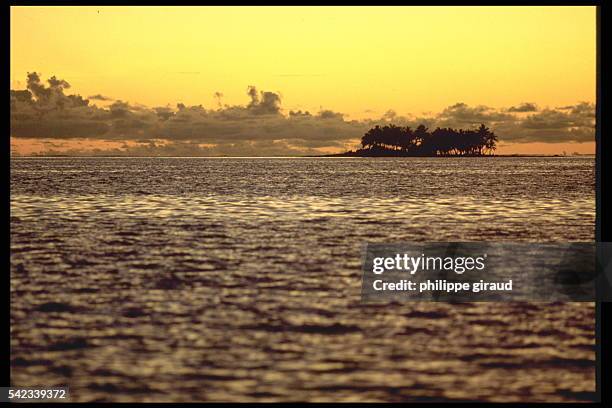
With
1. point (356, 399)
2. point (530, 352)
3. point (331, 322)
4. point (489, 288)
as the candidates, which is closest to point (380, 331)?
point (331, 322)

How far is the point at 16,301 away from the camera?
77.7 feet

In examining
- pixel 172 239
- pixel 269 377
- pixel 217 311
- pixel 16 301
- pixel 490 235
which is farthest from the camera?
pixel 490 235

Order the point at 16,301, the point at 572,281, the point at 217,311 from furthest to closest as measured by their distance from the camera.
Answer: the point at 572,281 < the point at 16,301 < the point at 217,311

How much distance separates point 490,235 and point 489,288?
60.1ft

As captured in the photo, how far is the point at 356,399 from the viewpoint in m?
15.1

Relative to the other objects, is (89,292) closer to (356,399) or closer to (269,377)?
(269,377)

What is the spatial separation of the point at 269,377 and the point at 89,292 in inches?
440

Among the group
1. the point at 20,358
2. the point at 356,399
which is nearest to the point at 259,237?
the point at 20,358

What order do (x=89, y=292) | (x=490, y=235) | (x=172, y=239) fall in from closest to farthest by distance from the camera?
(x=89, y=292), (x=172, y=239), (x=490, y=235)

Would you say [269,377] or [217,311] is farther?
[217,311]

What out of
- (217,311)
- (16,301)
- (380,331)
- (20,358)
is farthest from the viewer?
(16,301)

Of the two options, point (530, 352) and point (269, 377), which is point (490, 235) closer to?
point (530, 352)

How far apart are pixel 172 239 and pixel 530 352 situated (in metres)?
26.5

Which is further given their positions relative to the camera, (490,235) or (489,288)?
(490,235)
